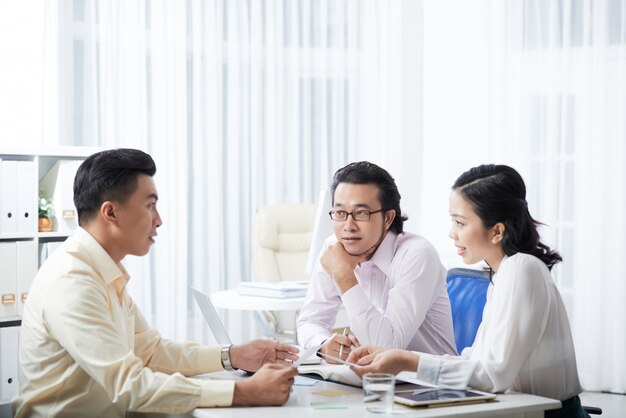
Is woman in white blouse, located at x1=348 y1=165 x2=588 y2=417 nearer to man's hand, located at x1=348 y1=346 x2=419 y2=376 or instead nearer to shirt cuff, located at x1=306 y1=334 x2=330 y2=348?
man's hand, located at x1=348 y1=346 x2=419 y2=376

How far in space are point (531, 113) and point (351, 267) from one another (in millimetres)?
3118

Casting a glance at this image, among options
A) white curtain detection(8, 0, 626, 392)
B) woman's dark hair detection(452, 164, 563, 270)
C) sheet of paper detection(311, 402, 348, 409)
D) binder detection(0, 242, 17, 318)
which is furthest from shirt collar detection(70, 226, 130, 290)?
white curtain detection(8, 0, 626, 392)

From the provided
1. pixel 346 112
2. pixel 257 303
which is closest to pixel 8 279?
pixel 257 303

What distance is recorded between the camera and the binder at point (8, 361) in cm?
374

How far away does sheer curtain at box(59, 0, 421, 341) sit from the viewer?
5.19m

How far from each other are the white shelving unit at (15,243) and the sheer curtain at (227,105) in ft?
4.10

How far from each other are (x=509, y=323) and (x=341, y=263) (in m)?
0.89

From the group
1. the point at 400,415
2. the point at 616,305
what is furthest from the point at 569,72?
the point at 400,415

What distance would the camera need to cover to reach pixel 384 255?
2912mm

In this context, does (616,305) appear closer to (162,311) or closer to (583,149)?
(583,149)

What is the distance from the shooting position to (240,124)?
579 cm

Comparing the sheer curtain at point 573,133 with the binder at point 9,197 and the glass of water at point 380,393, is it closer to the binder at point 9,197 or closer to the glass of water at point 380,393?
the binder at point 9,197

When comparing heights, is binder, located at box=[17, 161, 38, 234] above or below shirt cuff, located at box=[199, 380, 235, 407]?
above

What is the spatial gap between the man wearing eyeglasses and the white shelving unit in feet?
4.87
